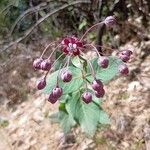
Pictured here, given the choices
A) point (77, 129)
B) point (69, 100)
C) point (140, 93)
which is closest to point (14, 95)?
point (77, 129)

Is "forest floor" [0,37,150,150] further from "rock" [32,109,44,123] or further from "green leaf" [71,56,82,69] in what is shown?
"green leaf" [71,56,82,69]

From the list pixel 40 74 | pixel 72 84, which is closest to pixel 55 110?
pixel 40 74

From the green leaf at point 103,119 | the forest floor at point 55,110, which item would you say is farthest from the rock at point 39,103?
the green leaf at point 103,119

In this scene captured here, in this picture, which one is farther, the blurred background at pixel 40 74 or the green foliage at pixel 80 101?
the blurred background at pixel 40 74

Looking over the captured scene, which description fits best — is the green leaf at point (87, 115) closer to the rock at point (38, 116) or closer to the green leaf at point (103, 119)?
the green leaf at point (103, 119)

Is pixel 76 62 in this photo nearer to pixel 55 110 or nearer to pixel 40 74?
pixel 55 110

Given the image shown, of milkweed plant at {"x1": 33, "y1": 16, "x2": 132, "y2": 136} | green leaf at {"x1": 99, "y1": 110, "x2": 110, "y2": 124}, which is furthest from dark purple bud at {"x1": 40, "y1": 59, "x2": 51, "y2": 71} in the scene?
green leaf at {"x1": 99, "y1": 110, "x2": 110, "y2": 124}
